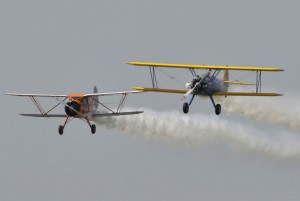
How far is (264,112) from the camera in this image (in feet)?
411

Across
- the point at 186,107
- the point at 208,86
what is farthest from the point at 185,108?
the point at 208,86

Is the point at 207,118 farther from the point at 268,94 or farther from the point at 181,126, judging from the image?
the point at 268,94

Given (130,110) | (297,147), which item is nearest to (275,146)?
(297,147)

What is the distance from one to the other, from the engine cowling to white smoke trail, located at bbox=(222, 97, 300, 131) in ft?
36.1

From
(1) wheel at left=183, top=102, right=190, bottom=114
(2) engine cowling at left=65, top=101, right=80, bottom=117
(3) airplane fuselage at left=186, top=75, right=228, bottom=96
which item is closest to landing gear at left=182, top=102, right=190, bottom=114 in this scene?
(1) wheel at left=183, top=102, right=190, bottom=114

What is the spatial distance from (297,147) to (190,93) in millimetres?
12085

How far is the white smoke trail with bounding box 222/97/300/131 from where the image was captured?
406 ft

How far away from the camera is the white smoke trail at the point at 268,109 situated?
124 meters

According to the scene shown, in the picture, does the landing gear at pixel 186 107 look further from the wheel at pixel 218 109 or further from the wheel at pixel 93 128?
the wheel at pixel 93 128

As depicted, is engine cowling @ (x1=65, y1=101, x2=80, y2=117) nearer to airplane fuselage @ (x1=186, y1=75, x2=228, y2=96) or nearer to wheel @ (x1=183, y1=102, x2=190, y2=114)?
airplane fuselage @ (x1=186, y1=75, x2=228, y2=96)

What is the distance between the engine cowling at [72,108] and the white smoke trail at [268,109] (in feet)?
36.1

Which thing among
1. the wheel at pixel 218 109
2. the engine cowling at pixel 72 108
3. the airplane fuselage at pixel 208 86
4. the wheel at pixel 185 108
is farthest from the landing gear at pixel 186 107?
the engine cowling at pixel 72 108

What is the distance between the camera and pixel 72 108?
118938mm

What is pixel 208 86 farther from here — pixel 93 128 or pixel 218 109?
pixel 93 128
